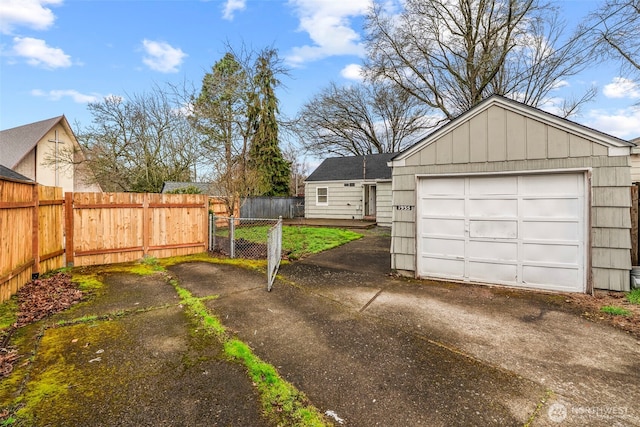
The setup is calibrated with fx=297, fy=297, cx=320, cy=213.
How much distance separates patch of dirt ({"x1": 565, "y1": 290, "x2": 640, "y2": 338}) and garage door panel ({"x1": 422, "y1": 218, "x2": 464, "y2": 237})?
1982mm

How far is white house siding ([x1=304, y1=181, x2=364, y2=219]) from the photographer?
17.3 metres

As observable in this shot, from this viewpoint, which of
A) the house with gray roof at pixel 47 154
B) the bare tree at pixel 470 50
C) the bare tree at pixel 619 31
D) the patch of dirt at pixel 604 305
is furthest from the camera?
the house with gray roof at pixel 47 154

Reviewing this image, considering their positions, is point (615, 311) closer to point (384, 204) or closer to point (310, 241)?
point (310, 241)

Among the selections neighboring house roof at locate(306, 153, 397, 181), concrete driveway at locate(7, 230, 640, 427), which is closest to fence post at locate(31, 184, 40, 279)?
concrete driveway at locate(7, 230, 640, 427)

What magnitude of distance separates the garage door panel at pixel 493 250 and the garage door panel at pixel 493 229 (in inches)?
5.3

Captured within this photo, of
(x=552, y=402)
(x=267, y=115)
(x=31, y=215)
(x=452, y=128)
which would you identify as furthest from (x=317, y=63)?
(x=552, y=402)

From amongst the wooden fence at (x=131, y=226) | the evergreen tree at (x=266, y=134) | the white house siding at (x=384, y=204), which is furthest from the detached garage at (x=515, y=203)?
the evergreen tree at (x=266, y=134)

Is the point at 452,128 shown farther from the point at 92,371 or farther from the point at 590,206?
the point at 92,371

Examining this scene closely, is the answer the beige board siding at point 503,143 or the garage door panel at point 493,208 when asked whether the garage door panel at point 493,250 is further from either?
the beige board siding at point 503,143

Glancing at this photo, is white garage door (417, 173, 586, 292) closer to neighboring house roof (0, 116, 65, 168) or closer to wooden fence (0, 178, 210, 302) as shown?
wooden fence (0, 178, 210, 302)

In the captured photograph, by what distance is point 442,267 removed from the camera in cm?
607

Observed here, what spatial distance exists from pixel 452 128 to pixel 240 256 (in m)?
6.19

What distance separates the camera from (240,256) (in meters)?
8.38

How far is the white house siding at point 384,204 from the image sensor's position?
1535 centimetres
